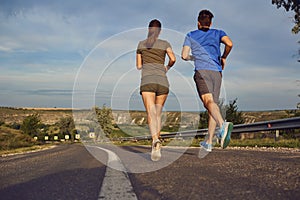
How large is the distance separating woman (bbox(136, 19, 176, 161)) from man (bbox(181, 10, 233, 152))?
1.26 ft

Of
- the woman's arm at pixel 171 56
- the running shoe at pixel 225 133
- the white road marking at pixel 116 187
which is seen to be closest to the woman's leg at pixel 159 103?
the woman's arm at pixel 171 56

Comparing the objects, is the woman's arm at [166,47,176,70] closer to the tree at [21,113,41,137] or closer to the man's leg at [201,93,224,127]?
the man's leg at [201,93,224,127]

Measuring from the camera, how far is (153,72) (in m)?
5.76

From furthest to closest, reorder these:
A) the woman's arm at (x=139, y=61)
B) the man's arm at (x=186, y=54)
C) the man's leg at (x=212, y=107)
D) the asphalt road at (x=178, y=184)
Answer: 1. the woman's arm at (x=139, y=61)
2. the man's arm at (x=186, y=54)
3. the man's leg at (x=212, y=107)
4. the asphalt road at (x=178, y=184)

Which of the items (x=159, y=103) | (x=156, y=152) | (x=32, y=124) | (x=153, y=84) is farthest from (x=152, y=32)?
(x=32, y=124)

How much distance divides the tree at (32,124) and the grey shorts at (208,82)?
268ft

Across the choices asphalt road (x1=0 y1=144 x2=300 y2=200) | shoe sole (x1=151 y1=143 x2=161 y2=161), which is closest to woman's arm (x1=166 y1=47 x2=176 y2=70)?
shoe sole (x1=151 y1=143 x2=161 y2=161)

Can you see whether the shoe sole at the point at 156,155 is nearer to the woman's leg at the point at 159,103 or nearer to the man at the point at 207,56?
the woman's leg at the point at 159,103

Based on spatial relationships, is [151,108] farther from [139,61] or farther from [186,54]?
[186,54]

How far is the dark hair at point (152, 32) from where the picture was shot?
5816 mm

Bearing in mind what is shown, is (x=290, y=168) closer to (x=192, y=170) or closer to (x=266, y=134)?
(x=192, y=170)

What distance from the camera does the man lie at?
5.64 m

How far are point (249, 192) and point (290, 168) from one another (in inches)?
52.6

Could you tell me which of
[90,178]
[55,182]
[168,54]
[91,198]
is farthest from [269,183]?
[168,54]
